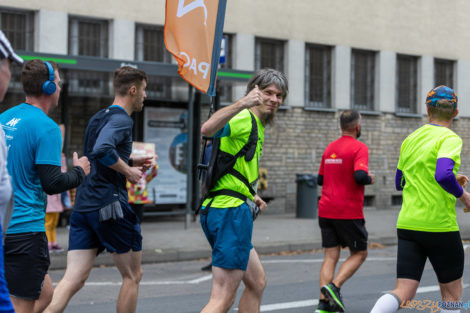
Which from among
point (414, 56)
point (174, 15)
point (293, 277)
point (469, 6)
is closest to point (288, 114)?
point (414, 56)

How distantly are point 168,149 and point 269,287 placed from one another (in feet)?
26.9

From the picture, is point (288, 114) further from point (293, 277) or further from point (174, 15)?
point (174, 15)

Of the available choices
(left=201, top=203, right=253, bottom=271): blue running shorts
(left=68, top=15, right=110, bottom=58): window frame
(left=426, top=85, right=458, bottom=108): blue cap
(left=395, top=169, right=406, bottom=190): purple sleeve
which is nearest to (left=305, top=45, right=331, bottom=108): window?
(left=68, top=15, right=110, bottom=58): window frame

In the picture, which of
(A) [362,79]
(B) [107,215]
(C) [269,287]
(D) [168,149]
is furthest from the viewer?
(A) [362,79]

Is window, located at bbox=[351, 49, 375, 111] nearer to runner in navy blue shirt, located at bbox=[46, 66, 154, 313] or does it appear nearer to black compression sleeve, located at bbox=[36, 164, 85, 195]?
runner in navy blue shirt, located at bbox=[46, 66, 154, 313]

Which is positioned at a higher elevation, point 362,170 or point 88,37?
point 88,37

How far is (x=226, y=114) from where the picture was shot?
13.3 ft

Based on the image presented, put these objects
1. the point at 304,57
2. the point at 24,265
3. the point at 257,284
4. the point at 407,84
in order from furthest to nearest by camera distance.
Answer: the point at 407,84, the point at 304,57, the point at 257,284, the point at 24,265

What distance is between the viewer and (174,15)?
17.0 feet

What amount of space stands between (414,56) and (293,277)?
1469 cm

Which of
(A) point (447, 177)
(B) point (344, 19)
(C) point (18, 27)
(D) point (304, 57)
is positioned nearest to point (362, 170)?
(A) point (447, 177)

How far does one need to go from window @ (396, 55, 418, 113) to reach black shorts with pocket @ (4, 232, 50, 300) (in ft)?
62.8

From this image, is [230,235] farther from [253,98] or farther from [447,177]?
[447,177]

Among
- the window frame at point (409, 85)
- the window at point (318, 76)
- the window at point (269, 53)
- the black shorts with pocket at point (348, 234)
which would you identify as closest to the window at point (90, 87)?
the window at point (269, 53)
